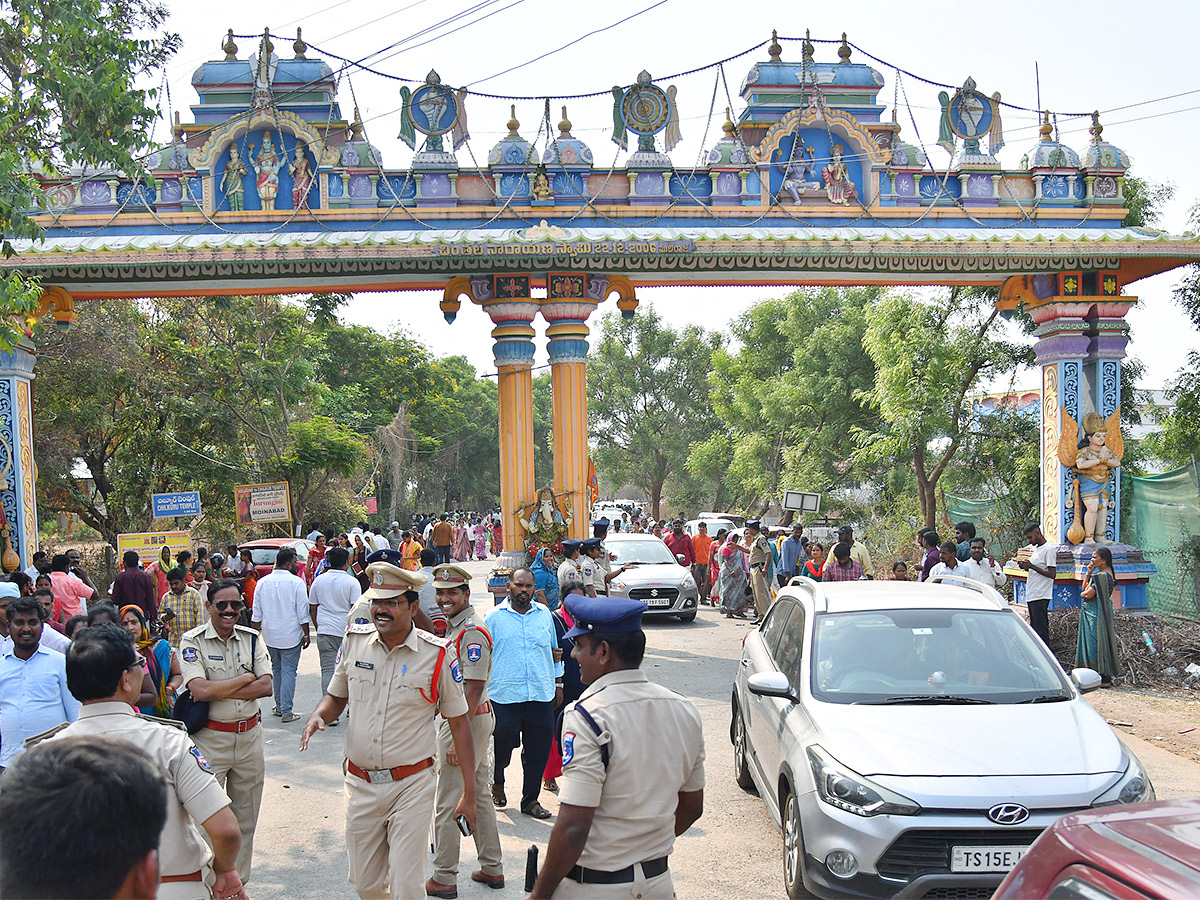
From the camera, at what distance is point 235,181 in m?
14.7

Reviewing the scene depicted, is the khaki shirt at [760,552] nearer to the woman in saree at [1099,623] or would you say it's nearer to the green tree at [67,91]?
the woman in saree at [1099,623]

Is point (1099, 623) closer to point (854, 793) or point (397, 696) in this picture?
point (854, 793)

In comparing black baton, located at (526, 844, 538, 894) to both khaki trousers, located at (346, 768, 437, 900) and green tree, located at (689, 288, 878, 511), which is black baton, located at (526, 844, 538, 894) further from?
green tree, located at (689, 288, 878, 511)

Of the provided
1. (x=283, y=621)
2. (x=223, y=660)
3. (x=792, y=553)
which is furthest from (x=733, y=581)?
(x=223, y=660)

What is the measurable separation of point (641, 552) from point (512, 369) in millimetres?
4492

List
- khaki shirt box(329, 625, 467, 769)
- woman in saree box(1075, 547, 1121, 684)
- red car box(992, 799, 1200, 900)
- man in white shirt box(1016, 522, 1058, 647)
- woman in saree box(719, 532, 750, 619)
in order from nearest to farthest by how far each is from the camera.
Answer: red car box(992, 799, 1200, 900), khaki shirt box(329, 625, 467, 769), woman in saree box(1075, 547, 1121, 684), man in white shirt box(1016, 522, 1058, 647), woman in saree box(719, 532, 750, 619)

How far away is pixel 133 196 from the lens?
1448 cm

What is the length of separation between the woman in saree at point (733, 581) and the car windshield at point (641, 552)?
1.21 m

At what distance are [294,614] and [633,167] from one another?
328 inches

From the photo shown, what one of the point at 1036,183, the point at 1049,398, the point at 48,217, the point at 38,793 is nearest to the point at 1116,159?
the point at 1036,183

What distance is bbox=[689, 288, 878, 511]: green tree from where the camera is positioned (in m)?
28.9

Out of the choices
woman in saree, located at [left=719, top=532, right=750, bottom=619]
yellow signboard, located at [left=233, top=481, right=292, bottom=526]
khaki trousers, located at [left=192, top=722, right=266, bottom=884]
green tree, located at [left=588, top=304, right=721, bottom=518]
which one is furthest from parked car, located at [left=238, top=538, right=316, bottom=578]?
green tree, located at [left=588, top=304, right=721, bottom=518]

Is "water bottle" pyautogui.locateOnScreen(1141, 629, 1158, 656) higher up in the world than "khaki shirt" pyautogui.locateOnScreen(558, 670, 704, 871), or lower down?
lower down

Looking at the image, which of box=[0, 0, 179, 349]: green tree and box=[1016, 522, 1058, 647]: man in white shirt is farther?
box=[1016, 522, 1058, 647]: man in white shirt
